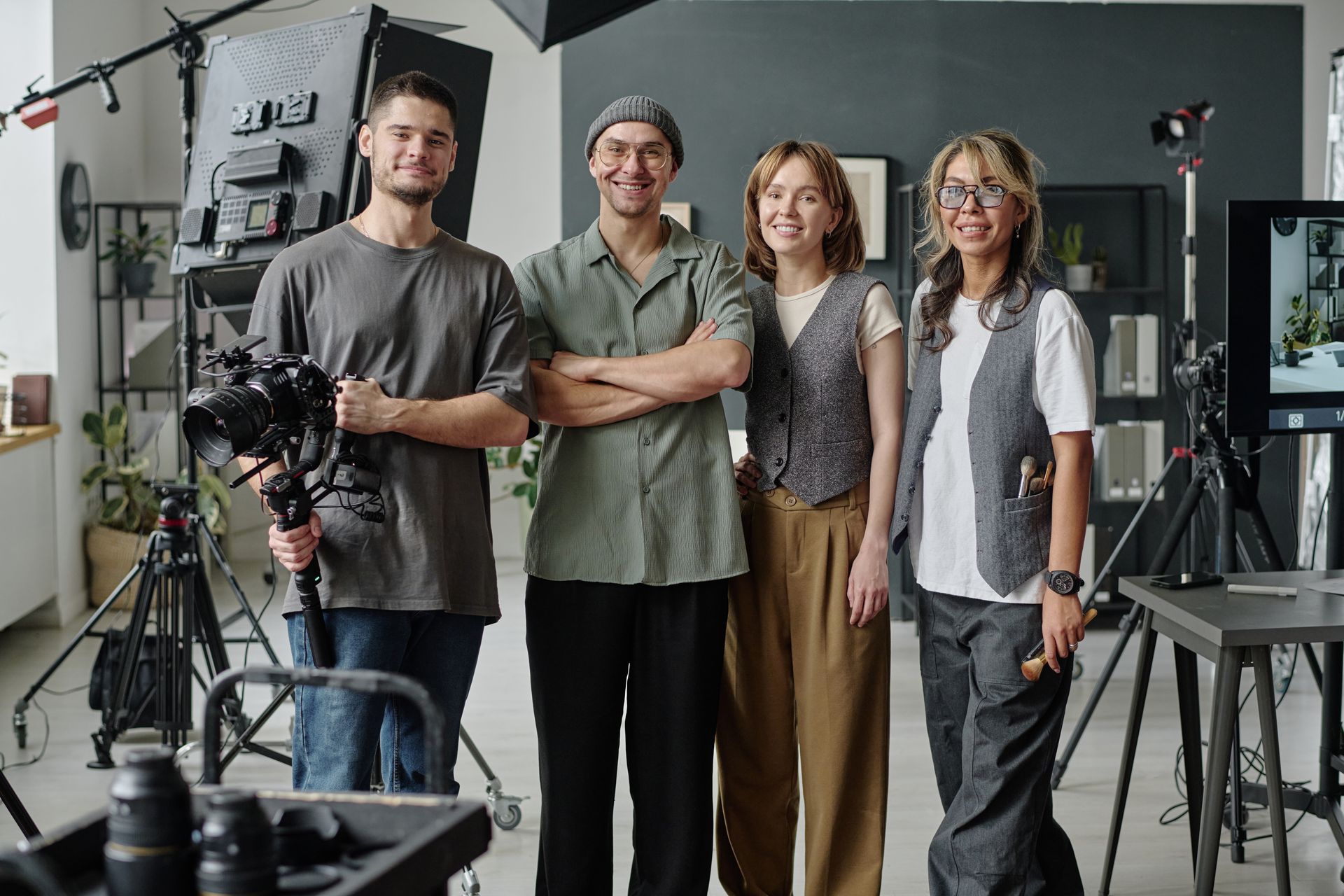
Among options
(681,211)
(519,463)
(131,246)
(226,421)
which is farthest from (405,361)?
(131,246)

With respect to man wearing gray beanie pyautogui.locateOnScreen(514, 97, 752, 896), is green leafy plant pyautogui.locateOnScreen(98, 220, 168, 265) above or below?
above

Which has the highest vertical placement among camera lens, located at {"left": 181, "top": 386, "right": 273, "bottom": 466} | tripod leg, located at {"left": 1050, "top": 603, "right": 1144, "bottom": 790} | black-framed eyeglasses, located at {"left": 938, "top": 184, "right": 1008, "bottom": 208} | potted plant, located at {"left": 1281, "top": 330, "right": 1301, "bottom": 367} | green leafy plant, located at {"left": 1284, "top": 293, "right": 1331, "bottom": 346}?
black-framed eyeglasses, located at {"left": 938, "top": 184, "right": 1008, "bottom": 208}

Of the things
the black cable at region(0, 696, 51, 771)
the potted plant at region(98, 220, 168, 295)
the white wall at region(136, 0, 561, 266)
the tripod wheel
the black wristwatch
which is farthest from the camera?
the white wall at region(136, 0, 561, 266)

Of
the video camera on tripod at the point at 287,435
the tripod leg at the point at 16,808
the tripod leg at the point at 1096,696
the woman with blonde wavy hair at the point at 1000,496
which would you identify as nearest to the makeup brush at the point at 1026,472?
the woman with blonde wavy hair at the point at 1000,496

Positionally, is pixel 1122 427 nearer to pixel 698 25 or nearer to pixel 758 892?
pixel 698 25

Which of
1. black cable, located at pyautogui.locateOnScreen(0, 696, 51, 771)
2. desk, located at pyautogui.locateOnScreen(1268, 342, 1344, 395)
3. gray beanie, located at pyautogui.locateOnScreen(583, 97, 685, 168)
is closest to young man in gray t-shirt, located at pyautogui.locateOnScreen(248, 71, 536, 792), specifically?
gray beanie, located at pyautogui.locateOnScreen(583, 97, 685, 168)

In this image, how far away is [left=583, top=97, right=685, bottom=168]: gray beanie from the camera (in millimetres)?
1981

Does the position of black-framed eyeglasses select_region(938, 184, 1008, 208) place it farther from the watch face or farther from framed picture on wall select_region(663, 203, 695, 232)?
framed picture on wall select_region(663, 203, 695, 232)

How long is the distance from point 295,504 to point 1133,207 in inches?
178

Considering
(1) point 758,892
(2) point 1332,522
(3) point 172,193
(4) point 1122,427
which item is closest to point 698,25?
(4) point 1122,427

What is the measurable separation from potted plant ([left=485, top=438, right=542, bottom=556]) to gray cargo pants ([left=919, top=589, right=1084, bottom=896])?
3.49 metres

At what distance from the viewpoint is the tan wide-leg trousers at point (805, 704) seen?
2082 millimetres

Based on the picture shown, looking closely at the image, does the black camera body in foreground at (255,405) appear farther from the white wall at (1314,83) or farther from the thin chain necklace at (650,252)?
the white wall at (1314,83)

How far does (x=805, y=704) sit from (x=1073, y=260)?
3563mm
